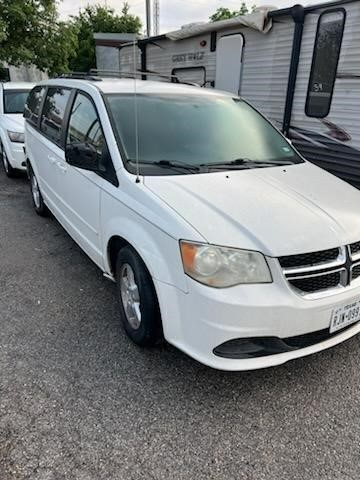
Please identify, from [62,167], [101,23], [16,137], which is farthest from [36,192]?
[101,23]

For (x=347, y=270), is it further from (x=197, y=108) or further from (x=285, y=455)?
(x=197, y=108)

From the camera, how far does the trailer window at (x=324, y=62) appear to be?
495 cm

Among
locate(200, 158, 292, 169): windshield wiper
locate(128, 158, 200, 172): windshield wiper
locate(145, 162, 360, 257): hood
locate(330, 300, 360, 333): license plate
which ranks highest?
locate(128, 158, 200, 172): windshield wiper

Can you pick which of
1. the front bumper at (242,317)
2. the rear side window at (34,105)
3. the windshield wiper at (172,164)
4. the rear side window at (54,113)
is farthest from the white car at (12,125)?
the front bumper at (242,317)

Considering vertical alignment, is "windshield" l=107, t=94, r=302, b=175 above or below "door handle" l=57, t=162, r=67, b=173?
above

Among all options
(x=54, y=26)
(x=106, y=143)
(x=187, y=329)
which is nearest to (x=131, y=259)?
(x=187, y=329)

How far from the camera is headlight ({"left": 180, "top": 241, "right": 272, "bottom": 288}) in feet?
6.98

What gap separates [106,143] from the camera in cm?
294

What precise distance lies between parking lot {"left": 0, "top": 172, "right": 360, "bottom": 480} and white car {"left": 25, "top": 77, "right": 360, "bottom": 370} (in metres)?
0.31

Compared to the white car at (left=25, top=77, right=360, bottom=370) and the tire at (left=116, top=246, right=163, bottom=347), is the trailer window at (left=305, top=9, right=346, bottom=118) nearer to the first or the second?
the white car at (left=25, top=77, right=360, bottom=370)

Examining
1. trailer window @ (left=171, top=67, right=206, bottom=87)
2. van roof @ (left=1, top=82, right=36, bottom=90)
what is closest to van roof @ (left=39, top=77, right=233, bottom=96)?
trailer window @ (left=171, top=67, right=206, bottom=87)

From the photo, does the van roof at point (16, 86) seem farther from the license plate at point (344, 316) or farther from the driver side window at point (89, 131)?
the license plate at point (344, 316)

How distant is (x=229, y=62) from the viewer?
21.9 ft

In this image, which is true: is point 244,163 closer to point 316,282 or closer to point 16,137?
point 316,282
